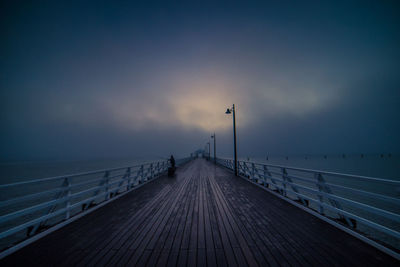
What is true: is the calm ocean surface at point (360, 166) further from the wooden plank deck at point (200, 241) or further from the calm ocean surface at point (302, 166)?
the wooden plank deck at point (200, 241)

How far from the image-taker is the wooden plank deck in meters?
2.54

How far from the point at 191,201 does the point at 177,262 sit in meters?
2.98

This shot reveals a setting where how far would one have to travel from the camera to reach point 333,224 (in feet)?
11.7

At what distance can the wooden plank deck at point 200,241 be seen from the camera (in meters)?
2.54

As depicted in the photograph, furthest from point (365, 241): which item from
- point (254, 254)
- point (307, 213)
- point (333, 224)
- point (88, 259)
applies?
point (88, 259)

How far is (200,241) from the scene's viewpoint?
10.0ft

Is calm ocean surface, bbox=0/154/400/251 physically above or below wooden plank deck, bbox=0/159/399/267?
below

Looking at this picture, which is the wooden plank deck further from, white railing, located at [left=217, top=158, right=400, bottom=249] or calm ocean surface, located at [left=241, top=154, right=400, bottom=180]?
calm ocean surface, located at [left=241, top=154, right=400, bottom=180]

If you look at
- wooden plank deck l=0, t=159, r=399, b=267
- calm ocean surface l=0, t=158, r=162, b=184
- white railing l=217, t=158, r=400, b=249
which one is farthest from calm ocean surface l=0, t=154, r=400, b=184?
Answer: wooden plank deck l=0, t=159, r=399, b=267

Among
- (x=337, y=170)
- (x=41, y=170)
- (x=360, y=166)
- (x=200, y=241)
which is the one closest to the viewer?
(x=200, y=241)

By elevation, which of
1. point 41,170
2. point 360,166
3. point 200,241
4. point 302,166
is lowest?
point 41,170

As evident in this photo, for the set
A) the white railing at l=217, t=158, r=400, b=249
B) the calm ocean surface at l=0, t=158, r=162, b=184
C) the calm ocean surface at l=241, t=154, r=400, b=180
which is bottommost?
the calm ocean surface at l=0, t=158, r=162, b=184

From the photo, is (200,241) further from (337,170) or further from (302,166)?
(302,166)

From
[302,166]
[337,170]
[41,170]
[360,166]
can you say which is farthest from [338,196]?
[41,170]
